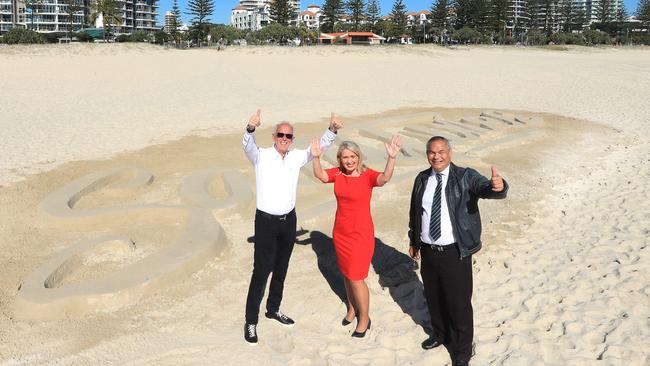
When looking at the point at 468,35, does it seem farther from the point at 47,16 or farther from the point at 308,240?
the point at 47,16

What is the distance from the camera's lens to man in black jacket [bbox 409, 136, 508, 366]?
410 centimetres

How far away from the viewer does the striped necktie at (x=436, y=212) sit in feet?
13.7

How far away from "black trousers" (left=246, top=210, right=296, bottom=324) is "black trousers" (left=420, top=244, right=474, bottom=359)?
1168 millimetres

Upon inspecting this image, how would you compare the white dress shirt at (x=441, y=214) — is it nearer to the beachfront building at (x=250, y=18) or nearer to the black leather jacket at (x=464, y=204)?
the black leather jacket at (x=464, y=204)

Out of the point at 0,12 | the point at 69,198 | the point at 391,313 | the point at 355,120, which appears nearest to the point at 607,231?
the point at 391,313

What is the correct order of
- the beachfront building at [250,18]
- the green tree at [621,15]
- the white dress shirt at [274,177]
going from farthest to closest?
the beachfront building at [250,18], the green tree at [621,15], the white dress shirt at [274,177]

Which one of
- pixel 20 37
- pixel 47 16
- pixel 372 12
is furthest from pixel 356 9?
pixel 47 16

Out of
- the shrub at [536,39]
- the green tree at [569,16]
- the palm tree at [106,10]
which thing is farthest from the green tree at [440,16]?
the palm tree at [106,10]

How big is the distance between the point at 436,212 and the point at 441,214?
0.04 m

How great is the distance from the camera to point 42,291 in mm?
5641

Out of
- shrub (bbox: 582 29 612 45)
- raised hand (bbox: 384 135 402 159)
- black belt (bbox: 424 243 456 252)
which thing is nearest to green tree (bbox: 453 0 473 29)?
shrub (bbox: 582 29 612 45)

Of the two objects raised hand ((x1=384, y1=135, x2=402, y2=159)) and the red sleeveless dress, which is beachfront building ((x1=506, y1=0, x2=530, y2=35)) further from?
the red sleeveless dress

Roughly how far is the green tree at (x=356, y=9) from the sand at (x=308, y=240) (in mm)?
76910

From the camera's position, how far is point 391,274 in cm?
652
